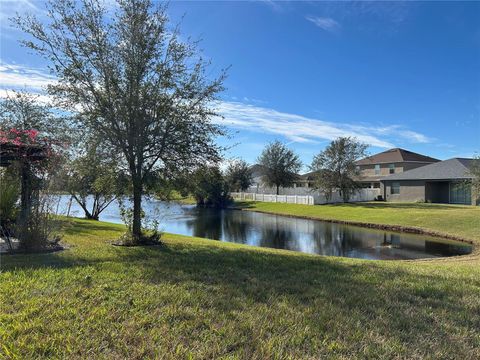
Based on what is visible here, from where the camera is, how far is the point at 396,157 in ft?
160

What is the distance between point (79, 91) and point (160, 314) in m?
7.56

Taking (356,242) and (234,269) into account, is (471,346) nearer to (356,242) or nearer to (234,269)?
(234,269)

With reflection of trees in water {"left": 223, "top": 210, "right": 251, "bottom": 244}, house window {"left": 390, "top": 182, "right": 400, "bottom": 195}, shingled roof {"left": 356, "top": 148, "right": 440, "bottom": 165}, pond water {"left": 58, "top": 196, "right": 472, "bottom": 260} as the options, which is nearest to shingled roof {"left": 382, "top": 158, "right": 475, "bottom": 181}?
house window {"left": 390, "top": 182, "right": 400, "bottom": 195}

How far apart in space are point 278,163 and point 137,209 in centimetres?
3995

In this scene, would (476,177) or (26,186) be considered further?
(476,177)

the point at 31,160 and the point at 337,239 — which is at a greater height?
the point at 31,160

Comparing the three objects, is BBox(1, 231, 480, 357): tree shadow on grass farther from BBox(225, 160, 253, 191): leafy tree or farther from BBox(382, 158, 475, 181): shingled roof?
BBox(225, 160, 253, 191): leafy tree

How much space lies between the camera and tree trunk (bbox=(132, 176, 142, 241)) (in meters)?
10.3

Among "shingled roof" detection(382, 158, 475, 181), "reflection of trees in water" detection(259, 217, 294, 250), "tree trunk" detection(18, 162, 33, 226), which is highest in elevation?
"shingled roof" detection(382, 158, 475, 181)

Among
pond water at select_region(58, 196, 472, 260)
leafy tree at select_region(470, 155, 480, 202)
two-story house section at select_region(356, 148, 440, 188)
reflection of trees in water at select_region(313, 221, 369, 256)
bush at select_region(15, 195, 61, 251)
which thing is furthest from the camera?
two-story house section at select_region(356, 148, 440, 188)

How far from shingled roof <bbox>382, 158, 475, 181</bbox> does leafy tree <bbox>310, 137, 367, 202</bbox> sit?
522 cm

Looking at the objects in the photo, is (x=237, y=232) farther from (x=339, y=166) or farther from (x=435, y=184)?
(x=435, y=184)

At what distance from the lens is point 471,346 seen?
3412 mm

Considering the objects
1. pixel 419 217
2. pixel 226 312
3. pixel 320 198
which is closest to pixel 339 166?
pixel 320 198
